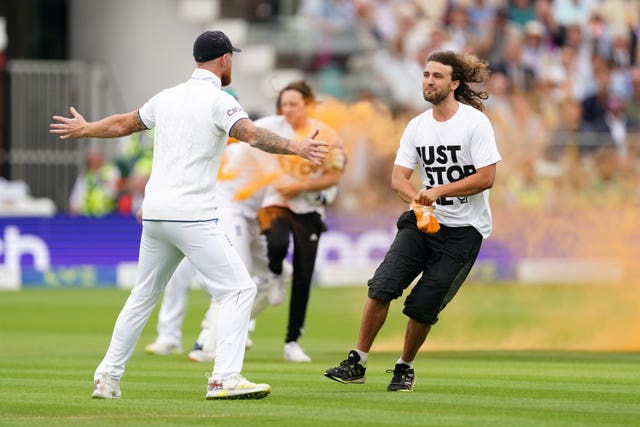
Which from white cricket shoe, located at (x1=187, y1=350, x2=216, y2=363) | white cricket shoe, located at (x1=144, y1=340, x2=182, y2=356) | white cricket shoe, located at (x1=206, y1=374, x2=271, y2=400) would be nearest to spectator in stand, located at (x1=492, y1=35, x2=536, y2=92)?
white cricket shoe, located at (x1=144, y1=340, x2=182, y2=356)

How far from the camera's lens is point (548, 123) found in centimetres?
Answer: 2809

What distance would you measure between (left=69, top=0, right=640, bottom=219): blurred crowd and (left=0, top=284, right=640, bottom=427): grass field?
14.8 ft

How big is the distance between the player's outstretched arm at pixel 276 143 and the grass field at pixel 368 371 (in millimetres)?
1640

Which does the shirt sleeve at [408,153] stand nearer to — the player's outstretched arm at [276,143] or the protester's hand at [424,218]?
the protester's hand at [424,218]

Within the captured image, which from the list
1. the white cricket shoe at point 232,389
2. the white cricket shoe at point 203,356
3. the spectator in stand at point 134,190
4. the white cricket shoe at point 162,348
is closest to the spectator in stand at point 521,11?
the spectator in stand at point 134,190

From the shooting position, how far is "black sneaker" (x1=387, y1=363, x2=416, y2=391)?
10.8 metres

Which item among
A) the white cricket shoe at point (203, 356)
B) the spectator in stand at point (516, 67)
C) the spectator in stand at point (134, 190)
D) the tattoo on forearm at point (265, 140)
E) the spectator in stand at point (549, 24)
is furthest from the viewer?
the spectator in stand at point (549, 24)

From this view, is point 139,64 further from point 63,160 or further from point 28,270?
point 28,270

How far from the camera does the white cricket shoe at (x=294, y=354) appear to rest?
1374cm

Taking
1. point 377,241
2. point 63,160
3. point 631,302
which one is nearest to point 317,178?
point 631,302

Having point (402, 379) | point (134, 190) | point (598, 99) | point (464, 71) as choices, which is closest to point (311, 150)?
point (464, 71)

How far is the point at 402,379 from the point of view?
35.6 ft

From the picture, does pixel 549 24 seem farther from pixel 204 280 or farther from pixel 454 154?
pixel 204 280

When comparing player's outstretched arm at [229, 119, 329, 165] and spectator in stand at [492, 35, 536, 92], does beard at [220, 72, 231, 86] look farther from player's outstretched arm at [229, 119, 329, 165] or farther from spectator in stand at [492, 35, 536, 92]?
spectator in stand at [492, 35, 536, 92]
